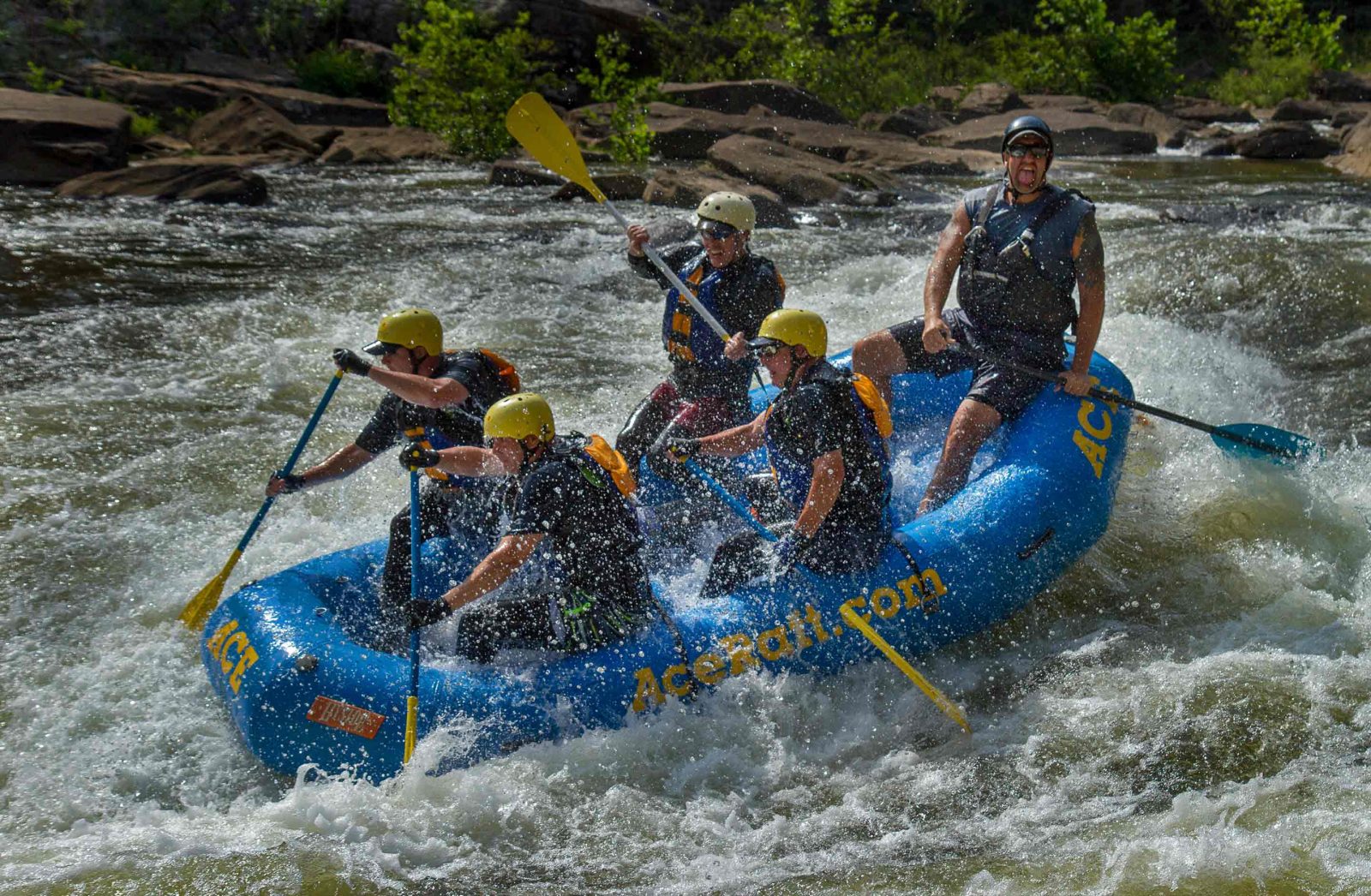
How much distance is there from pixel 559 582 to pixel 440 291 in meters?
6.05

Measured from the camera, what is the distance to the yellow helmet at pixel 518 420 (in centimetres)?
419

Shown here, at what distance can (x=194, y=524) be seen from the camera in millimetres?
6254

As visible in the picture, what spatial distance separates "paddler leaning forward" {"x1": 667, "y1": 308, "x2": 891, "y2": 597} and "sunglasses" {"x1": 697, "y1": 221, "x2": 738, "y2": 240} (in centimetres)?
81

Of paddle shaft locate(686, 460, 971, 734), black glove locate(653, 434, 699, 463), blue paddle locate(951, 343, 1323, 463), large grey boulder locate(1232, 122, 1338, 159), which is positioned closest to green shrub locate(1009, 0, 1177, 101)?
large grey boulder locate(1232, 122, 1338, 159)

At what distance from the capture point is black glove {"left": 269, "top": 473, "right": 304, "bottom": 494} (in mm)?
4973

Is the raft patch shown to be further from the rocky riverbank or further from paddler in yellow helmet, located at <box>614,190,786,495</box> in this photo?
the rocky riverbank

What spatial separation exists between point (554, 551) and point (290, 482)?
51.5 inches

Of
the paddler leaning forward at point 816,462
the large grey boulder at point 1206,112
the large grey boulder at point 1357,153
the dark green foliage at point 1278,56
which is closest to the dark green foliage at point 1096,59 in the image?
the large grey boulder at point 1206,112

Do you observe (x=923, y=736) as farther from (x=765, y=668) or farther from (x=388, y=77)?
(x=388, y=77)

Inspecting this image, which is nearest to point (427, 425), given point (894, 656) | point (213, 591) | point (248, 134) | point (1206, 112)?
point (213, 591)

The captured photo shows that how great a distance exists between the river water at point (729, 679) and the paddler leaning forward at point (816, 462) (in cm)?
46

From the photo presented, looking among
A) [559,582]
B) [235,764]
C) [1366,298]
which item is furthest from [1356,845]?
[1366,298]

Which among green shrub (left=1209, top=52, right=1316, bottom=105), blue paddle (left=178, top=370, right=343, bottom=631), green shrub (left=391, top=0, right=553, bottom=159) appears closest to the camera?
blue paddle (left=178, top=370, right=343, bottom=631)

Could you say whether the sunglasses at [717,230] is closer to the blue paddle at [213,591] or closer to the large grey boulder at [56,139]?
the blue paddle at [213,591]
